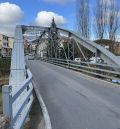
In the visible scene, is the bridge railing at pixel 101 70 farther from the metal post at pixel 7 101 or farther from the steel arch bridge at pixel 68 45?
the metal post at pixel 7 101

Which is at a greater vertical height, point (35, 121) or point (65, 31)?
point (65, 31)

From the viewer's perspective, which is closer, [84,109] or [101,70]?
[84,109]

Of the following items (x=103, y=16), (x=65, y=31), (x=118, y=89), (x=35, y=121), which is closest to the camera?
(x=35, y=121)

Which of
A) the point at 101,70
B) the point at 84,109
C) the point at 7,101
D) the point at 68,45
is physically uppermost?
the point at 68,45

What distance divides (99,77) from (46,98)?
986 cm

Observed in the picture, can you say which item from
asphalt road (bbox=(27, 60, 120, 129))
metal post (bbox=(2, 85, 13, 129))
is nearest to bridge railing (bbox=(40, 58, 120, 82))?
asphalt road (bbox=(27, 60, 120, 129))

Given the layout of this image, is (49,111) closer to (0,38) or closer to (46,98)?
(46,98)

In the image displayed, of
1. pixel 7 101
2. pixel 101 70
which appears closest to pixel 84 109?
pixel 7 101

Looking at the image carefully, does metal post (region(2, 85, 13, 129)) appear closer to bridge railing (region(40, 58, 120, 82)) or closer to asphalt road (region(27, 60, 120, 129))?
asphalt road (region(27, 60, 120, 129))

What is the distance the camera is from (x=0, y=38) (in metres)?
176

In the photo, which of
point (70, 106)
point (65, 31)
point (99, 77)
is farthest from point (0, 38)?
point (70, 106)

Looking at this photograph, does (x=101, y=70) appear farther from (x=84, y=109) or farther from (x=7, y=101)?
(x=7, y=101)

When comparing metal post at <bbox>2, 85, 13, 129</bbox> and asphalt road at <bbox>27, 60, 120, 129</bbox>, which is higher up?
metal post at <bbox>2, 85, 13, 129</bbox>

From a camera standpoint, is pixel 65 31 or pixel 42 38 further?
pixel 42 38
